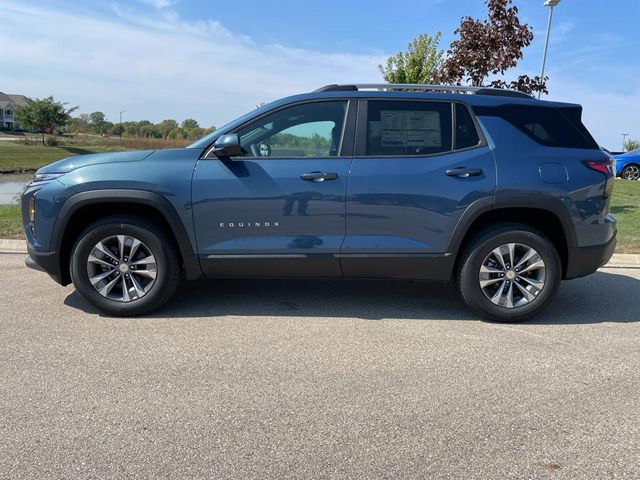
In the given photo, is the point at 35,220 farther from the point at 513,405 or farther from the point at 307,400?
the point at 513,405

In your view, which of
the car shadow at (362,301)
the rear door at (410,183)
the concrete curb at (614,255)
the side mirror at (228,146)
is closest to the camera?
the side mirror at (228,146)

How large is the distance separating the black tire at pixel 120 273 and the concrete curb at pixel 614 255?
313 centimetres

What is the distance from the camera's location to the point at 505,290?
4.42 m

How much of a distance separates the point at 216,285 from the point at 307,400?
2.66 meters

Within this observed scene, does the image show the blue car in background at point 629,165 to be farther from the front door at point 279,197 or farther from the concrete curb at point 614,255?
the front door at point 279,197

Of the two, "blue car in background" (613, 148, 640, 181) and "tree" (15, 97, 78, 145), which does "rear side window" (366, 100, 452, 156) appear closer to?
"blue car in background" (613, 148, 640, 181)

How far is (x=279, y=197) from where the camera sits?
13.9 ft

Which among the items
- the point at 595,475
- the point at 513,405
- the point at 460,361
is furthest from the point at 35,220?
the point at 595,475

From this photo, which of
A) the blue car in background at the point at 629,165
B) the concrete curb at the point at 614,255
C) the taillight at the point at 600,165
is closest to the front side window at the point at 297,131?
the taillight at the point at 600,165

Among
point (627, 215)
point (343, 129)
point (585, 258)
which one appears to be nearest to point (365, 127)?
point (343, 129)

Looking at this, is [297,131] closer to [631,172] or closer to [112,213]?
[112,213]

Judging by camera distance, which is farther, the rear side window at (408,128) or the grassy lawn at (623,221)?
the grassy lawn at (623,221)

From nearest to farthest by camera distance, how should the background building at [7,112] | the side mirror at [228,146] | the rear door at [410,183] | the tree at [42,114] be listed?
1. the side mirror at [228,146]
2. the rear door at [410,183]
3. the tree at [42,114]
4. the background building at [7,112]

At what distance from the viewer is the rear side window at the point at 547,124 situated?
4.39 meters
